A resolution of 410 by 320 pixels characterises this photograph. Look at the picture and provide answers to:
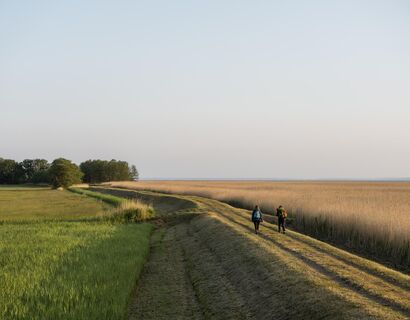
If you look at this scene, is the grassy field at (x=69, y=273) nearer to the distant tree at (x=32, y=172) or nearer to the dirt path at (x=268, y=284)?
the dirt path at (x=268, y=284)

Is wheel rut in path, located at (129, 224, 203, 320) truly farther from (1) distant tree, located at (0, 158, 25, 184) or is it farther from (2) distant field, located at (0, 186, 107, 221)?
(1) distant tree, located at (0, 158, 25, 184)

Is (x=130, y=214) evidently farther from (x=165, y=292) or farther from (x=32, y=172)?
(x=32, y=172)

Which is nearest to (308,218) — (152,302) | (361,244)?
(361,244)

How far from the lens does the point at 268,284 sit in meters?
14.5

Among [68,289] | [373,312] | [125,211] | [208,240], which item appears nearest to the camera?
[373,312]

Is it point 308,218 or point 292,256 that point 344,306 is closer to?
point 292,256

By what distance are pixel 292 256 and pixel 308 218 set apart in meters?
14.0

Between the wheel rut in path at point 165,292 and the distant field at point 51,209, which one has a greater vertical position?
the distant field at point 51,209

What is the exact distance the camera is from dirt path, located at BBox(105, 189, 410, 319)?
11.6 m

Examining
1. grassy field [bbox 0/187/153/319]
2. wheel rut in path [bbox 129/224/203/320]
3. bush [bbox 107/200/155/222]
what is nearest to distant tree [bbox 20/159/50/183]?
bush [bbox 107/200/155/222]

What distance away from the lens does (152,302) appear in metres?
14.5

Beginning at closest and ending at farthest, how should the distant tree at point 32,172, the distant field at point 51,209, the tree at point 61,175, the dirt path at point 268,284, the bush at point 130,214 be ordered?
1. the dirt path at point 268,284
2. the bush at point 130,214
3. the distant field at point 51,209
4. the tree at point 61,175
5. the distant tree at point 32,172

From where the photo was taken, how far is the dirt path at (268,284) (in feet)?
38.0

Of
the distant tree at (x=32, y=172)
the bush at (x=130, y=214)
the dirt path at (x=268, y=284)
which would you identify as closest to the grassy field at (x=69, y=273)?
the dirt path at (x=268, y=284)
